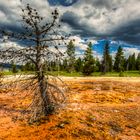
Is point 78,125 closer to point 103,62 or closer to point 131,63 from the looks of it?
point 103,62

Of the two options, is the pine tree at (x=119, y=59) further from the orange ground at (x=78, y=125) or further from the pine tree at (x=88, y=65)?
the orange ground at (x=78, y=125)

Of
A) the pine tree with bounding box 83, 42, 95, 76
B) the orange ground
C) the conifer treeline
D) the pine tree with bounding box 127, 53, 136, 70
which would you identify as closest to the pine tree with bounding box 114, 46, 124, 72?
the conifer treeline

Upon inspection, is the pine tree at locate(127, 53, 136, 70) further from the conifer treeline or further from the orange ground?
the orange ground

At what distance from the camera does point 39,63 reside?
1375 centimetres

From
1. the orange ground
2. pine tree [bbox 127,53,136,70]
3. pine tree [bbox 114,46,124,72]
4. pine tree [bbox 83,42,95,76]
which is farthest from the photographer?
pine tree [bbox 127,53,136,70]

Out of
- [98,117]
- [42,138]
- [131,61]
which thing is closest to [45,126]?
[42,138]

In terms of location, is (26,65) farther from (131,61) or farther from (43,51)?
(131,61)

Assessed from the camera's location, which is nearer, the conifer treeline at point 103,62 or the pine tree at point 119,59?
the conifer treeline at point 103,62

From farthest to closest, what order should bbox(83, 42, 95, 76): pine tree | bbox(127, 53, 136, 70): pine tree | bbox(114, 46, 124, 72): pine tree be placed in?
bbox(127, 53, 136, 70): pine tree → bbox(114, 46, 124, 72): pine tree → bbox(83, 42, 95, 76): pine tree

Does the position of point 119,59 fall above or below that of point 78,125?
above

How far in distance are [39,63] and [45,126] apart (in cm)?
343

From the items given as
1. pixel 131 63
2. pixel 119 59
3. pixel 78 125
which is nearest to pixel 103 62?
pixel 119 59

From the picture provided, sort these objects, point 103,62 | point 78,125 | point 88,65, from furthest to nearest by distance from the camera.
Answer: point 103,62 < point 88,65 < point 78,125

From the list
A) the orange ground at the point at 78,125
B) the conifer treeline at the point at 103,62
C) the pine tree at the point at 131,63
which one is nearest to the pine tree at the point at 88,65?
the conifer treeline at the point at 103,62
